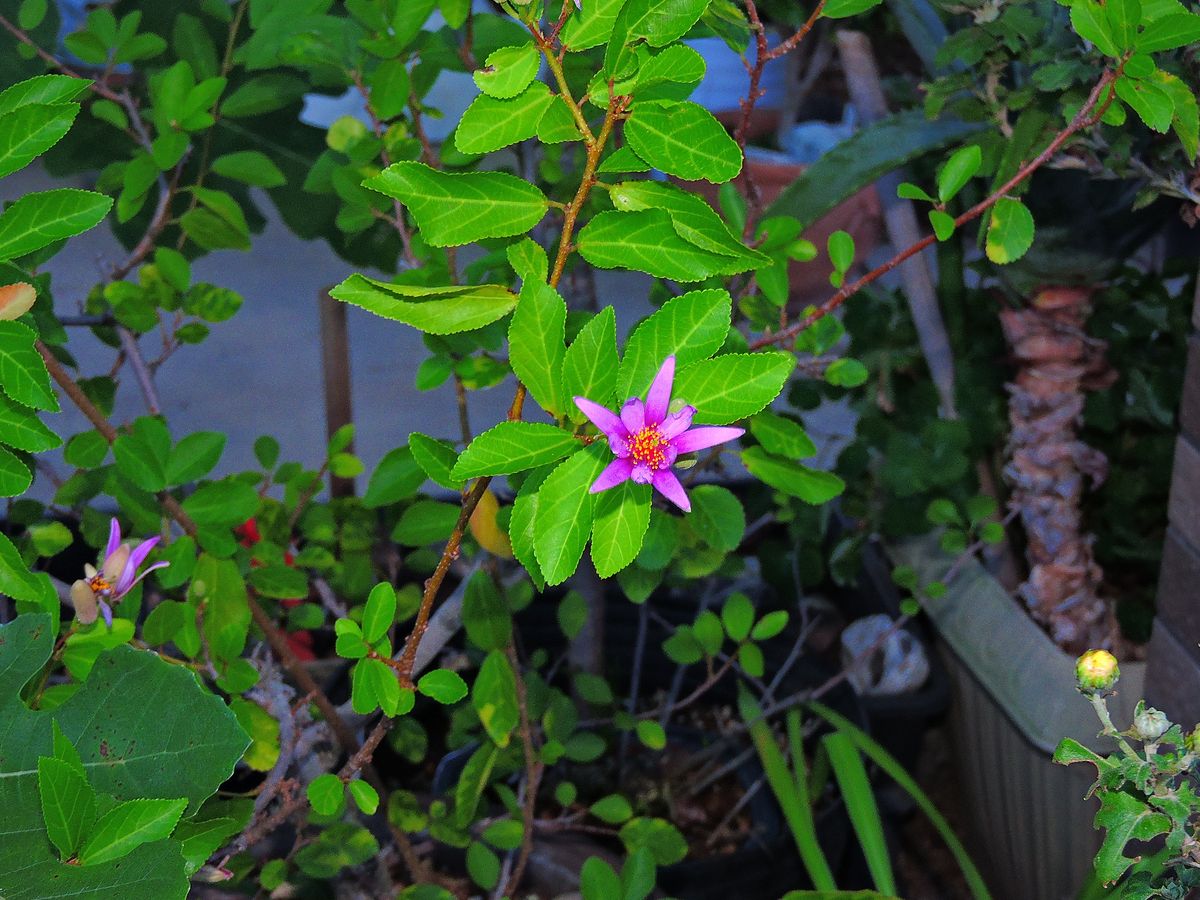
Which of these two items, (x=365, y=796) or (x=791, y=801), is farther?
(x=791, y=801)

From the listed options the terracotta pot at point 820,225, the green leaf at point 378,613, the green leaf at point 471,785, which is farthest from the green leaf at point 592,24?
the terracotta pot at point 820,225

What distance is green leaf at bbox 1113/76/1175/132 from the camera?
492 mm

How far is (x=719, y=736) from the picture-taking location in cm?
105

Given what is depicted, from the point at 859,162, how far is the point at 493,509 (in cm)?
47

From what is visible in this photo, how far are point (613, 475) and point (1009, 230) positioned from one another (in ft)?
1.07

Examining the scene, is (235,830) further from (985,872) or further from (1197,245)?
(1197,245)

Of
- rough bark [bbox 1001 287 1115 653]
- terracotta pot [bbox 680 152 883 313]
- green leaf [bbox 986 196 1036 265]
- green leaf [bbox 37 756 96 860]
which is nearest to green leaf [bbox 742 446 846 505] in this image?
green leaf [bbox 986 196 1036 265]

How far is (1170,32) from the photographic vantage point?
478 millimetres

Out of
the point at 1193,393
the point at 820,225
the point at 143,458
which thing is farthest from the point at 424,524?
the point at 820,225

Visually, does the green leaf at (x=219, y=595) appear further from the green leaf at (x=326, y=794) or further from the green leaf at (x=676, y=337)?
the green leaf at (x=676, y=337)

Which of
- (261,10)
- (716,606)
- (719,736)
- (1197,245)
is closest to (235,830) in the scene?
(261,10)

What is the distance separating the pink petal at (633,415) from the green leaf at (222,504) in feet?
1.06

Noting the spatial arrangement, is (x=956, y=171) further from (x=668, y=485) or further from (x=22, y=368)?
(x=22, y=368)

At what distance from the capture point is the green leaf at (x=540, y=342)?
38 cm
